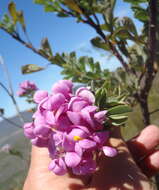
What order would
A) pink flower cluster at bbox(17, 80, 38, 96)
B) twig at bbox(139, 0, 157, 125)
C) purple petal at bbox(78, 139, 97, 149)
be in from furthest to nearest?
pink flower cluster at bbox(17, 80, 38, 96) → twig at bbox(139, 0, 157, 125) → purple petal at bbox(78, 139, 97, 149)

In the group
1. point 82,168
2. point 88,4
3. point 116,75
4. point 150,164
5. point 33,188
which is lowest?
point 150,164

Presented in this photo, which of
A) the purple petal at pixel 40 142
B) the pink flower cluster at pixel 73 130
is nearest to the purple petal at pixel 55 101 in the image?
the pink flower cluster at pixel 73 130

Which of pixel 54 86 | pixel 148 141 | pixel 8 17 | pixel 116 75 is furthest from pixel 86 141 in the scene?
pixel 8 17

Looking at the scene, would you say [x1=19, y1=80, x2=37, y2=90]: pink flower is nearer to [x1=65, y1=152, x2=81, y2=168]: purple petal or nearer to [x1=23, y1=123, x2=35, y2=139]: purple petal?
[x1=23, y1=123, x2=35, y2=139]: purple petal

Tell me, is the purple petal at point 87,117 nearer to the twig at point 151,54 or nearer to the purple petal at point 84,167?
the purple petal at point 84,167

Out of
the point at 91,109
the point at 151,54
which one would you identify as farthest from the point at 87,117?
the point at 151,54

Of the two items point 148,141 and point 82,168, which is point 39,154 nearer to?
point 82,168

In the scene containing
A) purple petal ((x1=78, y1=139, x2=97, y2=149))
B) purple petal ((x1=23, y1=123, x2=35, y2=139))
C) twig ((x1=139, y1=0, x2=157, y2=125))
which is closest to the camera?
purple petal ((x1=78, y1=139, x2=97, y2=149))

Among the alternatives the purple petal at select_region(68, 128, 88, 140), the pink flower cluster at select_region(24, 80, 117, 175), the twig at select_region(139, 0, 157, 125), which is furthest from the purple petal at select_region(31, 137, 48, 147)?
the twig at select_region(139, 0, 157, 125)
